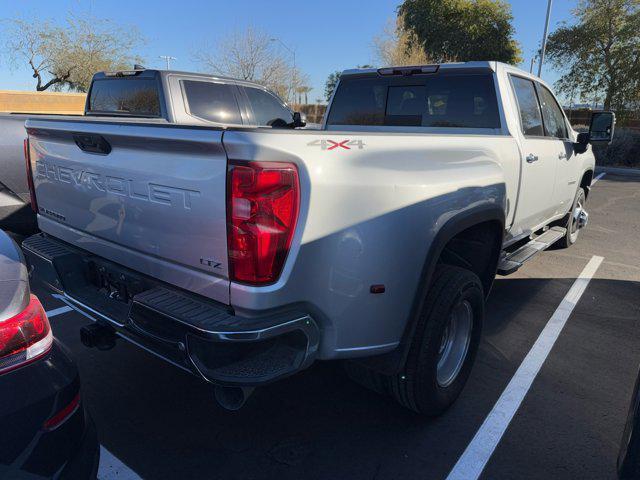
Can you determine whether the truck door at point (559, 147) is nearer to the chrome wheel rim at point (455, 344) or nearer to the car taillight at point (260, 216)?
the chrome wheel rim at point (455, 344)

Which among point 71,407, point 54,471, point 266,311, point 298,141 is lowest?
point 54,471

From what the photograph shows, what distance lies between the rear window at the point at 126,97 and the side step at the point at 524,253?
4.43 meters

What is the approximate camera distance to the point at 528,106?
13.5ft

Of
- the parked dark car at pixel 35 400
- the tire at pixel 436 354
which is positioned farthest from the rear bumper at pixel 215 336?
the tire at pixel 436 354

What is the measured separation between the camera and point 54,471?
1.57m

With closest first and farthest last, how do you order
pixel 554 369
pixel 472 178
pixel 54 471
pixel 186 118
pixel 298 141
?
pixel 54 471, pixel 298 141, pixel 472 178, pixel 554 369, pixel 186 118

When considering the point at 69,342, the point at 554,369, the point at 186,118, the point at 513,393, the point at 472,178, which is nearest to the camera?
the point at 472,178

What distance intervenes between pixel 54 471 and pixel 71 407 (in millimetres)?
205

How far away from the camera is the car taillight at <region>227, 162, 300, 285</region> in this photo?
185 cm

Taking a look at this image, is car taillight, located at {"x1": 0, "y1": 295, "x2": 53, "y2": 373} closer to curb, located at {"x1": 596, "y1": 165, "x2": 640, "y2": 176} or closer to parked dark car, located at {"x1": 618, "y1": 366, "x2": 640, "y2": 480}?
parked dark car, located at {"x1": 618, "y1": 366, "x2": 640, "y2": 480}

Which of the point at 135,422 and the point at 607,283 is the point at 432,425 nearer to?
the point at 135,422

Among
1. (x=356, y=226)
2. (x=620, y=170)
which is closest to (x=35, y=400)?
(x=356, y=226)

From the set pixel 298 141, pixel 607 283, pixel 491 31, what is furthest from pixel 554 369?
pixel 491 31

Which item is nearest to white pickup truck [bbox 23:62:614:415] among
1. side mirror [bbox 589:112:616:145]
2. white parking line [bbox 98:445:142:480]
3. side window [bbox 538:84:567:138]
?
white parking line [bbox 98:445:142:480]
